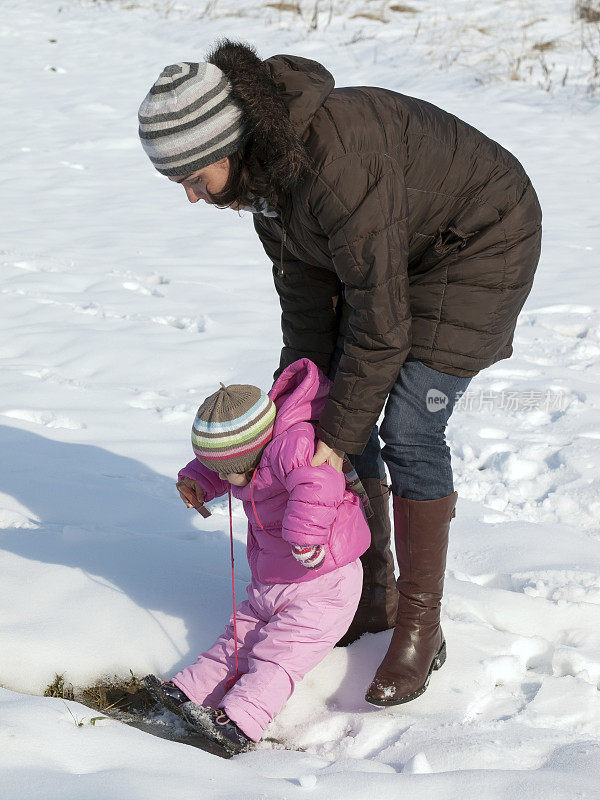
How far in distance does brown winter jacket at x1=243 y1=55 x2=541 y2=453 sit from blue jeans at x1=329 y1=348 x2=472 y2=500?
0.05m

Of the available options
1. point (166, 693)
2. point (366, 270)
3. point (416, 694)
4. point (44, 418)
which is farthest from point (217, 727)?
point (44, 418)

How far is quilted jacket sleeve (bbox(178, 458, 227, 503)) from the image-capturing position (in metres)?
2.34

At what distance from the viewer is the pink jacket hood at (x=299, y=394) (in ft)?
7.13

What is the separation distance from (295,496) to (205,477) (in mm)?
415

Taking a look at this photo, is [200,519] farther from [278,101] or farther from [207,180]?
[278,101]

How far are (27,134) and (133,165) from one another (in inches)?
60.3

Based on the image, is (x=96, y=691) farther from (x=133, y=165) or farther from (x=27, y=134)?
(x=27, y=134)

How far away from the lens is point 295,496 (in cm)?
202

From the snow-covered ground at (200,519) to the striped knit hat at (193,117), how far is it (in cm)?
126

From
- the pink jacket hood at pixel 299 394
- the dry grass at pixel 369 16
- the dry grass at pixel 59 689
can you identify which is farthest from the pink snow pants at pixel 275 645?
the dry grass at pixel 369 16

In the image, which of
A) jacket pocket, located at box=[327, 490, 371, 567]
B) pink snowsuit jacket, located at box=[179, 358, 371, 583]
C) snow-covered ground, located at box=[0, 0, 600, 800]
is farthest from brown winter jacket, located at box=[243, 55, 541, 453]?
snow-covered ground, located at box=[0, 0, 600, 800]

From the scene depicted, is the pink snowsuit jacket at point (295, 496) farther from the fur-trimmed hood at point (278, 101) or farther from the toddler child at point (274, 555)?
the fur-trimmed hood at point (278, 101)

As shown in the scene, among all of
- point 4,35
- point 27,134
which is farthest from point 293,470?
point 4,35

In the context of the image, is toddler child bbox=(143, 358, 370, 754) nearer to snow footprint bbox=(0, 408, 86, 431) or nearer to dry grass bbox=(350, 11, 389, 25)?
snow footprint bbox=(0, 408, 86, 431)
